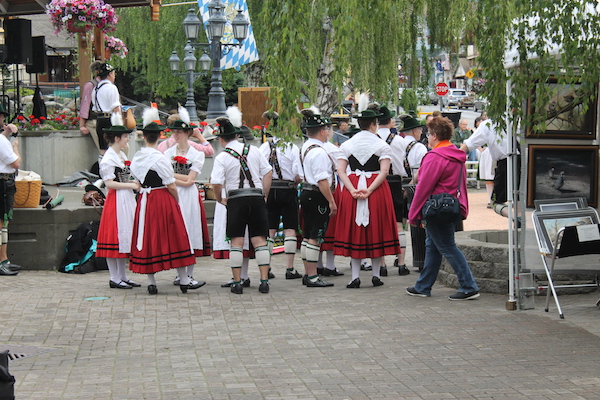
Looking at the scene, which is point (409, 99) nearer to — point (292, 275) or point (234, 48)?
point (234, 48)

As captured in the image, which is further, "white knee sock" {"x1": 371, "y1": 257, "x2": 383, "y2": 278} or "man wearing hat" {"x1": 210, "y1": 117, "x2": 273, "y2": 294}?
"white knee sock" {"x1": 371, "y1": 257, "x2": 383, "y2": 278}

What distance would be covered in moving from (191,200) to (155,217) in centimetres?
93

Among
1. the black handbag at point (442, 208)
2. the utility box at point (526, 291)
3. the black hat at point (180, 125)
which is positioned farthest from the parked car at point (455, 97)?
the utility box at point (526, 291)

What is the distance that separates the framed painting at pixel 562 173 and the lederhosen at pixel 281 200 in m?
2.96

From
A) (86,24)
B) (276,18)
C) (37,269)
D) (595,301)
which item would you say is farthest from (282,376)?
(86,24)

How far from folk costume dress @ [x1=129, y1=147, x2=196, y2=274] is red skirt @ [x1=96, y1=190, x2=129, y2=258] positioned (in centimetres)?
58

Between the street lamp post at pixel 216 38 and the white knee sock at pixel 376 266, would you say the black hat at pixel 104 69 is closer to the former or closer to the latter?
the white knee sock at pixel 376 266

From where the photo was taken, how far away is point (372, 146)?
1047 centimetres

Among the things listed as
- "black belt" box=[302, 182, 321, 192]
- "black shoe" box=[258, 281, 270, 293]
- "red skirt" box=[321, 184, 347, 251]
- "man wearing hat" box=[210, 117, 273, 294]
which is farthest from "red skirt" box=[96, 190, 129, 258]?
"red skirt" box=[321, 184, 347, 251]

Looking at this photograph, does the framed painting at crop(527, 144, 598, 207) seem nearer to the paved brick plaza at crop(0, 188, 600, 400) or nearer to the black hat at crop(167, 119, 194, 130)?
the paved brick plaza at crop(0, 188, 600, 400)

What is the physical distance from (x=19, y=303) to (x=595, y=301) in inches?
235

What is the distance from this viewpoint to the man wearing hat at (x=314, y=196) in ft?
34.3

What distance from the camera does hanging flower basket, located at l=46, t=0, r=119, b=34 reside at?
637 inches

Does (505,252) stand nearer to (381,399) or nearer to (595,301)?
(595,301)
